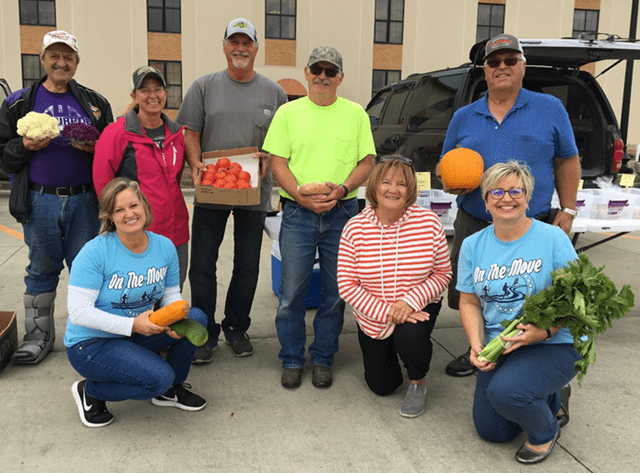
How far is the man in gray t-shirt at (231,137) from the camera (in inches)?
140

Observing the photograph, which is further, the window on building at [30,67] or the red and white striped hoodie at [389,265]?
the window on building at [30,67]

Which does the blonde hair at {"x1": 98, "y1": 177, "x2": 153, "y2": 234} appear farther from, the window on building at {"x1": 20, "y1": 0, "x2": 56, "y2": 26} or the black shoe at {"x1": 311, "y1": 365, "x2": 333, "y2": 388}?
the window on building at {"x1": 20, "y1": 0, "x2": 56, "y2": 26}

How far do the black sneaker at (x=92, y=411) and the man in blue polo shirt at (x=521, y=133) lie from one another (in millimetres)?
2283

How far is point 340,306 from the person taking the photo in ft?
11.5

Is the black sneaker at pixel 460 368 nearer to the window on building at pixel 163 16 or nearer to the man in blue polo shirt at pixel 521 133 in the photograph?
the man in blue polo shirt at pixel 521 133

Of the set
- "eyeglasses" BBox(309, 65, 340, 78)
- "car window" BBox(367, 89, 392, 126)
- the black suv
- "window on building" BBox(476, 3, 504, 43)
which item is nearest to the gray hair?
"eyeglasses" BBox(309, 65, 340, 78)

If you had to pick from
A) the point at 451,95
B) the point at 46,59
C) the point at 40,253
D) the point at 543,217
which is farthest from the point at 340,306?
the point at 451,95

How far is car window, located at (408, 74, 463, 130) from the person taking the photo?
5.97 metres

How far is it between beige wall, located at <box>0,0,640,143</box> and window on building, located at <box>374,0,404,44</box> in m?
0.32

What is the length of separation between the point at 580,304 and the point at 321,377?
1630 mm

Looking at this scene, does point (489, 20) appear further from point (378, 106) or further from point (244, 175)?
point (244, 175)

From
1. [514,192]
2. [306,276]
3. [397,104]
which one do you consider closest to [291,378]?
[306,276]

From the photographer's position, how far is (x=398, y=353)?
3.14m

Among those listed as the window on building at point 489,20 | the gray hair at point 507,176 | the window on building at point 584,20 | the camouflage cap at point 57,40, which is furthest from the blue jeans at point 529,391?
the window on building at point 584,20
